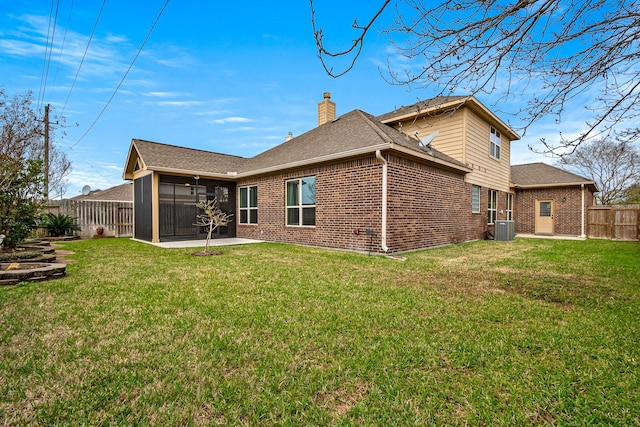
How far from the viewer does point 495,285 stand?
4.82 metres

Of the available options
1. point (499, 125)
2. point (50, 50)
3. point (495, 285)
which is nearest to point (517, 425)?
point (495, 285)

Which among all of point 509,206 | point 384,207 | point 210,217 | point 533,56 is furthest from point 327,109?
point 533,56

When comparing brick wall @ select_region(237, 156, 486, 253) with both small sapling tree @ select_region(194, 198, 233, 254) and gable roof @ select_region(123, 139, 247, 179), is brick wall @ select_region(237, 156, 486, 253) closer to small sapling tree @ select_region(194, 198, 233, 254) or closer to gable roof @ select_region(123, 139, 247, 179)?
small sapling tree @ select_region(194, 198, 233, 254)

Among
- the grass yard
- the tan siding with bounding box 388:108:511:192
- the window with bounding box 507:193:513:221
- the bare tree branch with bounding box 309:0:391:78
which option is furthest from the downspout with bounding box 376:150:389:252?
the window with bounding box 507:193:513:221

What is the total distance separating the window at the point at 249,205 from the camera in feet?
41.1

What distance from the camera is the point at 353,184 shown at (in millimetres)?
8586

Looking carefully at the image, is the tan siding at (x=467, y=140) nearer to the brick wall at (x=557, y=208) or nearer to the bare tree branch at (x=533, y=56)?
the brick wall at (x=557, y=208)

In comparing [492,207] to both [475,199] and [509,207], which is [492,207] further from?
[509,207]

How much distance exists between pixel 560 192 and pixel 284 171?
15.0 m

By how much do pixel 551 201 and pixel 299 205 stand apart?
14.6 m

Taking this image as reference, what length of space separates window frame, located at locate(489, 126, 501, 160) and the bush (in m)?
18.3

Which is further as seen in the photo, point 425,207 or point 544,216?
point 544,216

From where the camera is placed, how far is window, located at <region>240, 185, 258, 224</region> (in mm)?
12516

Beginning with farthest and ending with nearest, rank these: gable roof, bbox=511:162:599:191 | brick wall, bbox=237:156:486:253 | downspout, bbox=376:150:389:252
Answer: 1. gable roof, bbox=511:162:599:191
2. brick wall, bbox=237:156:486:253
3. downspout, bbox=376:150:389:252
